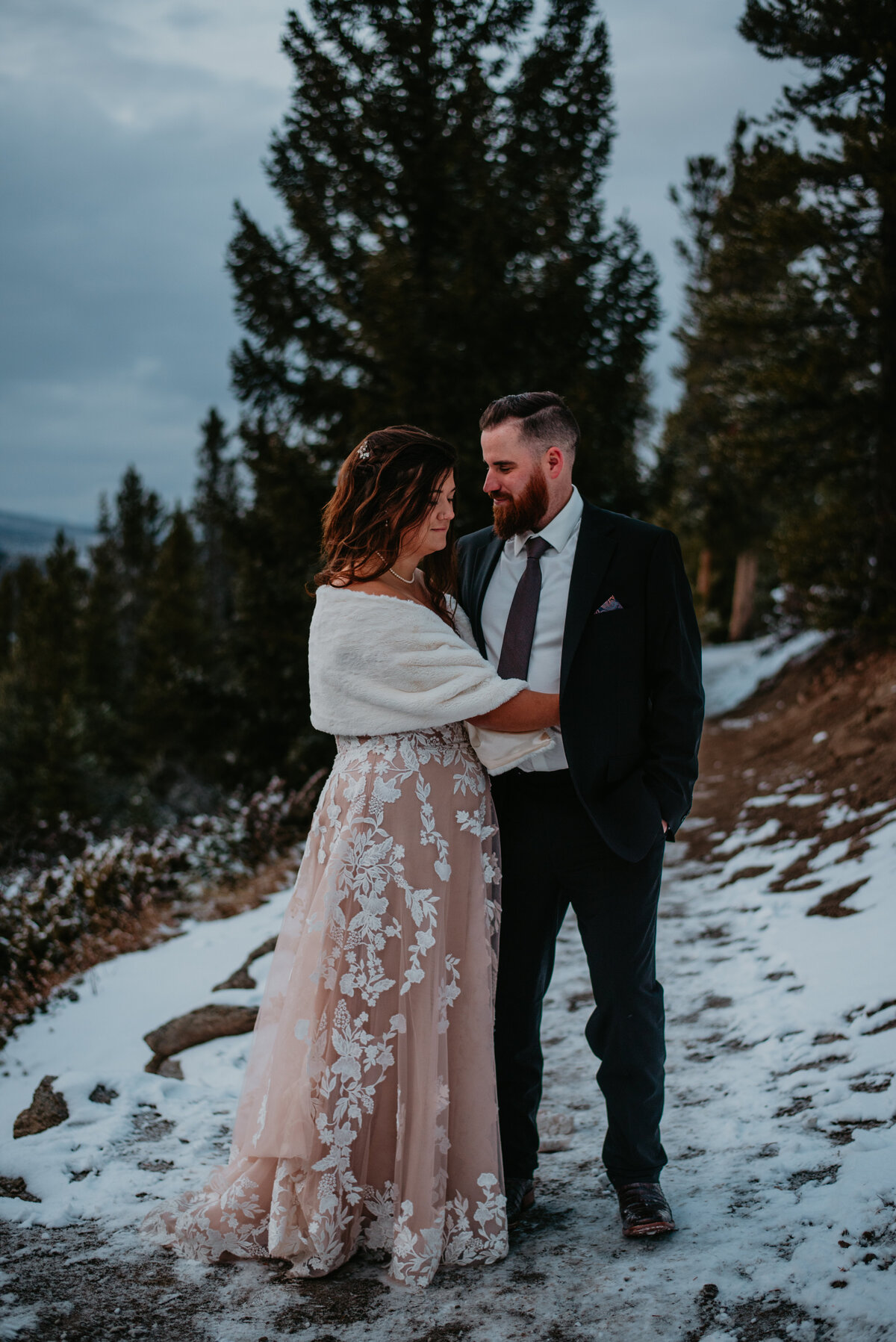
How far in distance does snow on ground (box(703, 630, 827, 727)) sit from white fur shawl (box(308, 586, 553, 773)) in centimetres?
995

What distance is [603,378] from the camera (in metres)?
10.3

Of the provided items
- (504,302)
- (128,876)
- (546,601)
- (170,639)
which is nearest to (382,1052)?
(546,601)

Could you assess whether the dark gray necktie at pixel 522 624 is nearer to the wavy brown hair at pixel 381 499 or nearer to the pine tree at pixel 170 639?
the wavy brown hair at pixel 381 499

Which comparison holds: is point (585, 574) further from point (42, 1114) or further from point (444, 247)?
point (444, 247)

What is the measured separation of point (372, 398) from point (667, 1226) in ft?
28.9

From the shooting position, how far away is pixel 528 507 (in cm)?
277

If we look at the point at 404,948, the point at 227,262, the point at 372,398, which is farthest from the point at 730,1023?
the point at 227,262

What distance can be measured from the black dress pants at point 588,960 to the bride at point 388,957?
0.43 feet

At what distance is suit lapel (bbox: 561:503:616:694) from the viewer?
2596 millimetres

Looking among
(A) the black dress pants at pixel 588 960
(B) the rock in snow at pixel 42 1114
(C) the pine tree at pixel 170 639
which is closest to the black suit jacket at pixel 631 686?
(A) the black dress pants at pixel 588 960

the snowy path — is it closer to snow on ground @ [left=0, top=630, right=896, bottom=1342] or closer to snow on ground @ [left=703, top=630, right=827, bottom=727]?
snow on ground @ [left=0, top=630, right=896, bottom=1342]

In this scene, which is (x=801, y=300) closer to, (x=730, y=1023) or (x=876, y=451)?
(x=876, y=451)

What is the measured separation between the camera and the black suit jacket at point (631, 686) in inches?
101

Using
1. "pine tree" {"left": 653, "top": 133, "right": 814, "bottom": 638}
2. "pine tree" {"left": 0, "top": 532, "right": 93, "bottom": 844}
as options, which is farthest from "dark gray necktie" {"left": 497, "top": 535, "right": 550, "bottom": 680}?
"pine tree" {"left": 0, "top": 532, "right": 93, "bottom": 844}
